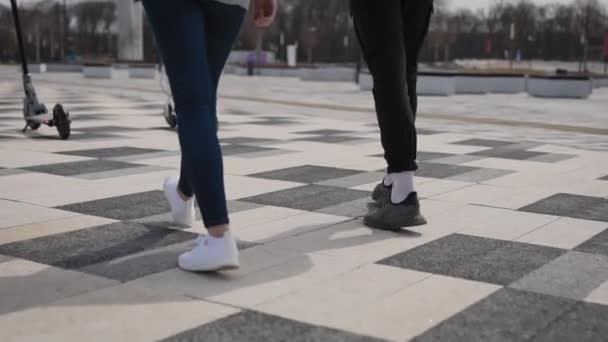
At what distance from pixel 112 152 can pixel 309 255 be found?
3204 millimetres

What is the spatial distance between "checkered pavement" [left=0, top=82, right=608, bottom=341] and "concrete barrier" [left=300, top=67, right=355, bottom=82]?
2498cm

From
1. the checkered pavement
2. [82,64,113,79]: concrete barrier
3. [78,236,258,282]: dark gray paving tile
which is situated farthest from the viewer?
[82,64,113,79]: concrete barrier

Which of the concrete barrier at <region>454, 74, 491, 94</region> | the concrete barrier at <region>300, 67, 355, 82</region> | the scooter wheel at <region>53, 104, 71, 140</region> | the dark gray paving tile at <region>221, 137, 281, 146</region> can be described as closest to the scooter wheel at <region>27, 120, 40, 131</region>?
the scooter wheel at <region>53, 104, 71, 140</region>

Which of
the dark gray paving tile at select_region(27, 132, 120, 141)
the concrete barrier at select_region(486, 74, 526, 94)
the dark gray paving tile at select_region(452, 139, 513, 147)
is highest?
the dark gray paving tile at select_region(27, 132, 120, 141)

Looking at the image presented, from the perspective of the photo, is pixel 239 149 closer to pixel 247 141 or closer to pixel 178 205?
pixel 247 141

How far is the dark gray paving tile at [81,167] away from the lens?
4550 millimetres

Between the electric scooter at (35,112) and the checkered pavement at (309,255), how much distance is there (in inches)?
39.5

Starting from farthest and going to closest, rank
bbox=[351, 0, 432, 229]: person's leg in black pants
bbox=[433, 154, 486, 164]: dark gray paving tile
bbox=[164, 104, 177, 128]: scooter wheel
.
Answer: bbox=[164, 104, 177, 128]: scooter wheel, bbox=[433, 154, 486, 164]: dark gray paving tile, bbox=[351, 0, 432, 229]: person's leg in black pants

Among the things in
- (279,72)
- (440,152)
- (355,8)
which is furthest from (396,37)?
(279,72)

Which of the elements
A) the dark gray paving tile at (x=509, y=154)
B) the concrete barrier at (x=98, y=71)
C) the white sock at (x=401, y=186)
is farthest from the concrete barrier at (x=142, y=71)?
the white sock at (x=401, y=186)

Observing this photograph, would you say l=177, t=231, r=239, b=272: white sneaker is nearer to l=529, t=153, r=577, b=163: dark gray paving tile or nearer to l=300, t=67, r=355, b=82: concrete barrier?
l=529, t=153, r=577, b=163: dark gray paving tile

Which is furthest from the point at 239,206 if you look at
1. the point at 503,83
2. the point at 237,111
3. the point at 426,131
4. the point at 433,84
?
the point at 503,83

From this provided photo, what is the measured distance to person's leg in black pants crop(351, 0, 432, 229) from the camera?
304 centimetres

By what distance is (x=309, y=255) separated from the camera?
268 cm
